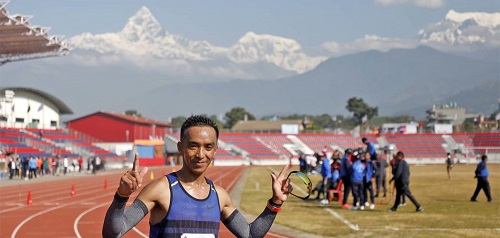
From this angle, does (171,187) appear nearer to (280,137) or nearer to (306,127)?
(280,137)

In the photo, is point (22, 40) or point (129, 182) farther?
point (22, 40)

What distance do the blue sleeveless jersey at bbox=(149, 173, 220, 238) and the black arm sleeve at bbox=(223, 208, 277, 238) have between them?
0.39m

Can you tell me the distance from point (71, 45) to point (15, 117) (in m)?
12.5

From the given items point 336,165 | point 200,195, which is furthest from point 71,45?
point 200,195

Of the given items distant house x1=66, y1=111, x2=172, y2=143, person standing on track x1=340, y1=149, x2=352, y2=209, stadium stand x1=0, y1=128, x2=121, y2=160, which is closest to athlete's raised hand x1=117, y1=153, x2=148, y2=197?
person standing on track x1=340, y1=149, x2=352, y2=209

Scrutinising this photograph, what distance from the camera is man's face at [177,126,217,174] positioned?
4.40 meters

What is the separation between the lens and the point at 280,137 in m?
109

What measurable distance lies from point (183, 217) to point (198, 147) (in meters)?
0.44

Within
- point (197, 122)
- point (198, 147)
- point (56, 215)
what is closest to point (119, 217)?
point (198, 147)

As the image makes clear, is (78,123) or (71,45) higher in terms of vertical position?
(71,45)

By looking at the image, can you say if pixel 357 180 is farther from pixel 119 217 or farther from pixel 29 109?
pixel 29 109

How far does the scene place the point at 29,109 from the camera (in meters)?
78.2

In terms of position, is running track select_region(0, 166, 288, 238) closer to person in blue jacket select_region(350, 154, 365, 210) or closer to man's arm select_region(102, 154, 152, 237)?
person in blue jacket select_region(350, 154, 365, 210)

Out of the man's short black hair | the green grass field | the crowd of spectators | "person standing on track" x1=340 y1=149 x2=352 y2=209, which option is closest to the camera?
the man's short black hair
